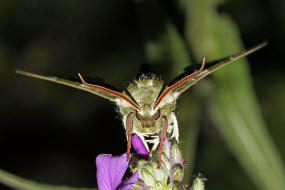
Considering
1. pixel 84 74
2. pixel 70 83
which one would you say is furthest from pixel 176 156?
pixel 84 74

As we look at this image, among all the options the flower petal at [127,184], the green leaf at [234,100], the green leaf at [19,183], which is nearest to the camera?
the flower petal at [127,184]

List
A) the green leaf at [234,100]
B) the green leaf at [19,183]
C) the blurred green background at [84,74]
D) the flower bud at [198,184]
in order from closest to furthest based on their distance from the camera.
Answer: the flower bud at [198,184], the green leaf at [19,183], the green leaf at [234,100], the blurred green background at [84,74]

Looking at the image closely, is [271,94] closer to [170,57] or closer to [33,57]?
[170,57]

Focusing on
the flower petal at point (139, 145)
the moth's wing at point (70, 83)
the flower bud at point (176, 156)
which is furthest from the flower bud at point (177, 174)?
the moth's wing at point (70, 83)

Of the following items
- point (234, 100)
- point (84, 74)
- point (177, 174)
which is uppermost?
point (84, 74)

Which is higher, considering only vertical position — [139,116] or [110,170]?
[139,116]

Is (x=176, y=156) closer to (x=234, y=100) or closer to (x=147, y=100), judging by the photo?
(x=147, y=100)

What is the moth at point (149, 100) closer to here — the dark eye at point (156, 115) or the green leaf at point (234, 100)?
the dark eye at point (156, 115)

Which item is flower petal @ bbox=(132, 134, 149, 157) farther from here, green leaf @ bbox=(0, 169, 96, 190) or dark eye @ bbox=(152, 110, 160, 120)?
green leaf @ bbox=(0, 169, 96, 190)

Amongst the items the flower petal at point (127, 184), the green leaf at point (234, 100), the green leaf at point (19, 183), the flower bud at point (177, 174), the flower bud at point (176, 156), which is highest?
the green leaf at point (234, 100)
